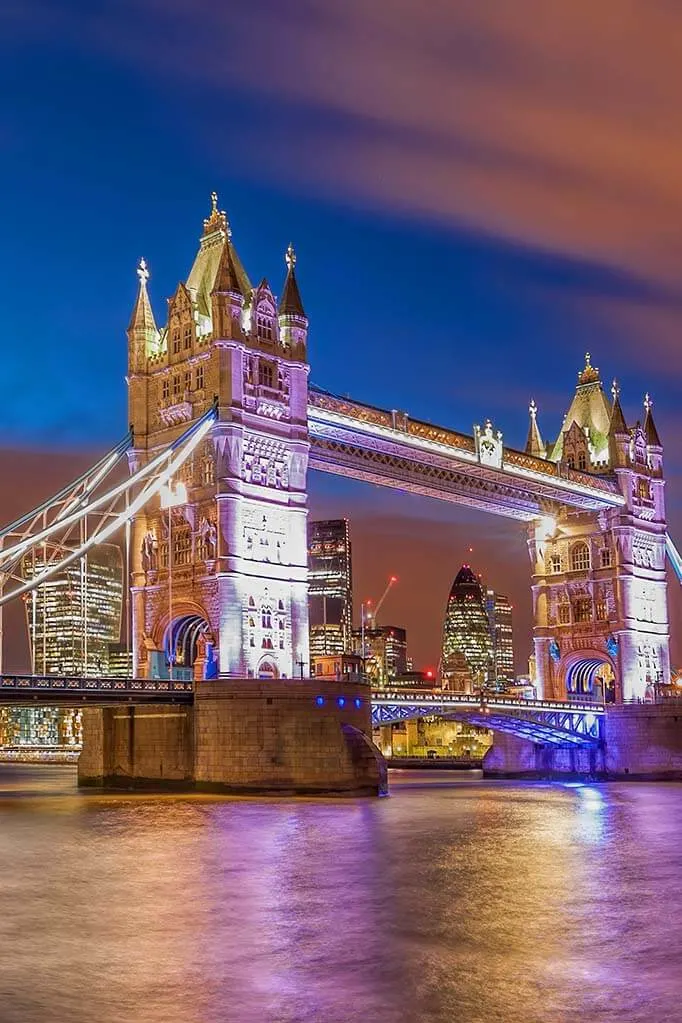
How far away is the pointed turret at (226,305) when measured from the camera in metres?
54.7

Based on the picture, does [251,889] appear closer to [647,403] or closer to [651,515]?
[651,515]

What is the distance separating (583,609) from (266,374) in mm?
31324

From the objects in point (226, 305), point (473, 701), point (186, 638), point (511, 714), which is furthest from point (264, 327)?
point (511, 714)

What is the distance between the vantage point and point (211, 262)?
58312 millimetres

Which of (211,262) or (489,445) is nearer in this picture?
(211,262)

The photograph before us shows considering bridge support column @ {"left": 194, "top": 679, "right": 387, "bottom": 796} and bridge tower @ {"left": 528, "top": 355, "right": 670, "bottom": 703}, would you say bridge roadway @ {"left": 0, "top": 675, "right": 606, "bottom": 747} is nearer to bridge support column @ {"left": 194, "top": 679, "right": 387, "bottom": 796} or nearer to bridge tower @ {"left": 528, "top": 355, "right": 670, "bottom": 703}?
bridge support column @ {"left": 194, "top": 679, "right": 387, "bottom": 796}

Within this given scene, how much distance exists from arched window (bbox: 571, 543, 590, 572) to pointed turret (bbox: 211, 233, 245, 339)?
3246cm

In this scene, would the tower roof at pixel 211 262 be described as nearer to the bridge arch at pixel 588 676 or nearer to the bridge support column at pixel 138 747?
the bridge support column at pixel 138 747

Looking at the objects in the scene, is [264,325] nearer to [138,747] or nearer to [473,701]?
[138,747]

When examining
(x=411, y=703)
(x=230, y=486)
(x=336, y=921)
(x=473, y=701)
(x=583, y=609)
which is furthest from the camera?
(x=583, y=609)

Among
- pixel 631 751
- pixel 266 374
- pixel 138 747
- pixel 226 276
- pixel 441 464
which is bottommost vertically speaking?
pixel 631 751

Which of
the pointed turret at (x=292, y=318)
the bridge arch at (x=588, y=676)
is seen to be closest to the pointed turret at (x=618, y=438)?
the bridge arch at (x=588, y=676)

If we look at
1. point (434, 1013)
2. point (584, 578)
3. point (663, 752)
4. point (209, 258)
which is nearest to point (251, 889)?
point (434, 1013)

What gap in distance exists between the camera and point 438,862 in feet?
93.2
